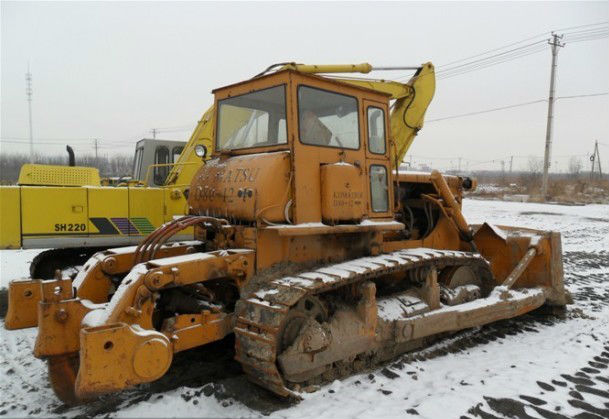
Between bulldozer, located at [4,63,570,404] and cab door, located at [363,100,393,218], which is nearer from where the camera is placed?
bulldozer, located at [4,63,570,404]

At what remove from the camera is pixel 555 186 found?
34281 mm

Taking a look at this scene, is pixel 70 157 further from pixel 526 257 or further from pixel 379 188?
pixel 526 257

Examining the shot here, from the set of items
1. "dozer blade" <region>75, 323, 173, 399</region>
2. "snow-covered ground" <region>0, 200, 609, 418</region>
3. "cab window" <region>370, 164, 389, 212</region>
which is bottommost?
"snow-covered ground" <region>0, 200, 609, 418</region>

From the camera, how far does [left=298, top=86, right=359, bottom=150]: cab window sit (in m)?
4.47

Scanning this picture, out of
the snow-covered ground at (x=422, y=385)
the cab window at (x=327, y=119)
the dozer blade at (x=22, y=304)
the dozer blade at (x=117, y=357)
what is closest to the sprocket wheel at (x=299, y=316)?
the snow-covered ground at (x=422, y=385)

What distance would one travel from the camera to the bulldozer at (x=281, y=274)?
3562 mm

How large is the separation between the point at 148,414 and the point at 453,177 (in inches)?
207

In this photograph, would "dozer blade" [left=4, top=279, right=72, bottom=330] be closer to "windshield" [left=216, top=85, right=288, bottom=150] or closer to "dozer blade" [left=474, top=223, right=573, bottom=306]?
"windshield" [left=216, top=85, right=288, bottom=150]

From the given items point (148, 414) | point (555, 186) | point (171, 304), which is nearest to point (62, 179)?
point (171, 304)

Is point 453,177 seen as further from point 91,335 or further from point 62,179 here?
point 62,179

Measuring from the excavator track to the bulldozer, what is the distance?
0.01 m

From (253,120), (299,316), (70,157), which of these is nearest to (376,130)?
(253,120)

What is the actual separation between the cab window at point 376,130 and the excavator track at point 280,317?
125 centimetres

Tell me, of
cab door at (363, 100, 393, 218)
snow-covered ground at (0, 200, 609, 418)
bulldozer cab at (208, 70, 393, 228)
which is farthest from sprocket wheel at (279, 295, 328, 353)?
cab door at (363, 100, 393, 218)
